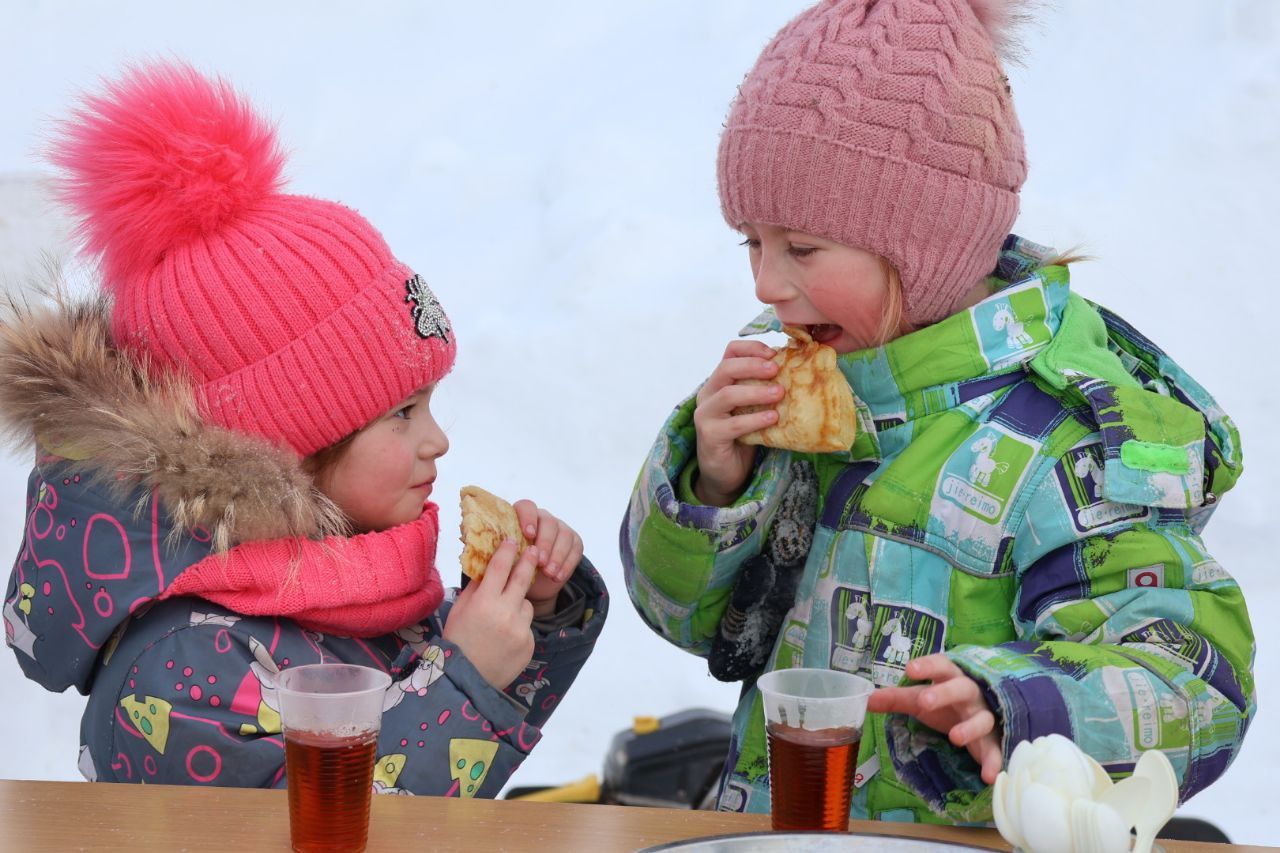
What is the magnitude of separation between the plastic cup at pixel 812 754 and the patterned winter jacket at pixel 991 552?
0.18 m

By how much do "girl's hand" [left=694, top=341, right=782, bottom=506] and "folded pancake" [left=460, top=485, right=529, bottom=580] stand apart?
0.30 m

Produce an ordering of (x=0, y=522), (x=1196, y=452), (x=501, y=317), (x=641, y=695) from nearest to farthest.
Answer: (x=1196, y=452) < (x=0, y=522) < (x=641, y=695) < (x=501, y=317)

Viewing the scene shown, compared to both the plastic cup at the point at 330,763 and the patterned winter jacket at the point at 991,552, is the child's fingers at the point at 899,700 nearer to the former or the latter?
the patterned winter jacket at the point at 991,552

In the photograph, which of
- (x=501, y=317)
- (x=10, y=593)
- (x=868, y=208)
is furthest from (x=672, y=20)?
(x=10, y=593)

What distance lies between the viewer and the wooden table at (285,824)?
1.35 meters

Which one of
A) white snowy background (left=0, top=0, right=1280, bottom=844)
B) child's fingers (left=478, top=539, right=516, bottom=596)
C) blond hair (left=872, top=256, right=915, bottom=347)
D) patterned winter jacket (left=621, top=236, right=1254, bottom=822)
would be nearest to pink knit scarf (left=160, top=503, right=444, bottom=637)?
child's fingers (left=478, top=539, right=516, bottom=596)

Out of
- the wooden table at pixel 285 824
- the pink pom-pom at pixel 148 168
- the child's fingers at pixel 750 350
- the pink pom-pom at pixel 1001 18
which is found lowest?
the wooden table at pixel 285 824

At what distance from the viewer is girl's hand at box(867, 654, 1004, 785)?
4.72 ft

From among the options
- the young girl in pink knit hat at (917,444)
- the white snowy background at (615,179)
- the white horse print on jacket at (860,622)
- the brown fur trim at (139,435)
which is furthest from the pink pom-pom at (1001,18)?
the white snowy background at (615,179)

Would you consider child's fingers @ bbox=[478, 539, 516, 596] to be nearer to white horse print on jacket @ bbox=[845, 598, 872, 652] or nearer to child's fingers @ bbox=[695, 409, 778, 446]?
child's fingers @ bbox=[695, 409, 778, 446]

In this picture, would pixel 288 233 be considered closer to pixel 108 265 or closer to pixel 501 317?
pixel 108 265

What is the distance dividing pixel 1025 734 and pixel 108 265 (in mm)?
1432

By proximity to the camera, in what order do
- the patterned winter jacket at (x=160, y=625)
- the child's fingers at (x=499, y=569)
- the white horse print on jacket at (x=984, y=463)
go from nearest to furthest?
the patterned winter jacket at (x=160, y=625) < the white horse print on jacket at (x=984, y=463) < the child's fingers at (x=499, y=569)

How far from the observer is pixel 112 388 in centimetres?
187
